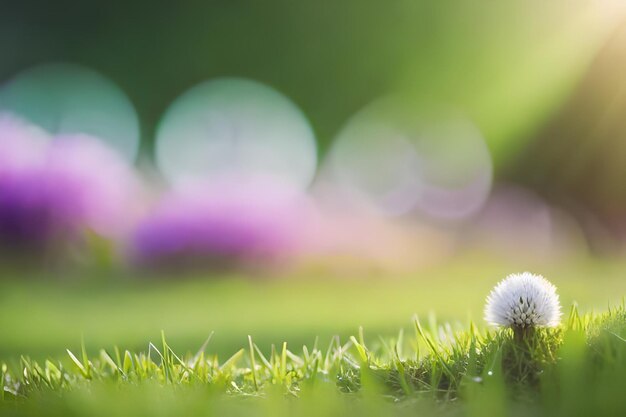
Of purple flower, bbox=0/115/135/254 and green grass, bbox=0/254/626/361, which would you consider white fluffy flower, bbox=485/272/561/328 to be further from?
purple flower, bbox=0/115/135/254

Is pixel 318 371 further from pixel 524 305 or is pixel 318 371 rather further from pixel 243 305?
pixel 243 305

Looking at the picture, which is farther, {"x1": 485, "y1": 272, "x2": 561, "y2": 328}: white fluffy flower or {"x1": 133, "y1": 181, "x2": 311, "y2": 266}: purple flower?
{"x1": 133, "y1": 181, "x2": 311, "y2": 266}: purple flower

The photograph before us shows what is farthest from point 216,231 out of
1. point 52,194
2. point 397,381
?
point 397,381

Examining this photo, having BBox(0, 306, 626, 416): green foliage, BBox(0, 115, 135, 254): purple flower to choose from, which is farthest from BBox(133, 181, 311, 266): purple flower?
BBox(0, 306, 626, 416): green foliage

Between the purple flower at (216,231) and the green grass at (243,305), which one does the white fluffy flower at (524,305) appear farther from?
the purple flower at (216,231)

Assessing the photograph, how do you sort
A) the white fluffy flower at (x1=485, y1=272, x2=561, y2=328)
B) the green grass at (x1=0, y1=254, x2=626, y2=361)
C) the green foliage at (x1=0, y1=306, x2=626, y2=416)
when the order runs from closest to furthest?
the green foliage at (x1=0, y1=306, x2=626, y2=416) < the white fluffy flower at (x1=485, y1=272, x2=561, y2=328) < the green grass at (x1=0, y1=254, x2=626, y2=361)

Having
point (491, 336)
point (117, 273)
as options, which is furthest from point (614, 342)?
point (117, 273)
